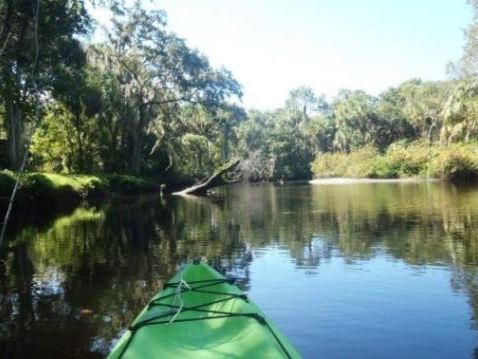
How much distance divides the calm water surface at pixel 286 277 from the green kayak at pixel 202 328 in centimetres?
129

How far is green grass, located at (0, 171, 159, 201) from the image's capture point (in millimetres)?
24656

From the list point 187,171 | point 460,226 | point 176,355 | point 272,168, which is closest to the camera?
point 176,355

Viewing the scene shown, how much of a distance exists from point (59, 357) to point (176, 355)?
2575 millimetres

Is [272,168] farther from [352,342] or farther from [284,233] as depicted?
[352,342]

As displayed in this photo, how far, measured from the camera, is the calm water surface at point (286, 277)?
7.72m

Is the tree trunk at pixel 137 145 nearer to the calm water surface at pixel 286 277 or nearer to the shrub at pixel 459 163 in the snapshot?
the calm water surface at pixel 286 277

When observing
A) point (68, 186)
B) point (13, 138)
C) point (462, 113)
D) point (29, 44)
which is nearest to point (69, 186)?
point (68, 186)

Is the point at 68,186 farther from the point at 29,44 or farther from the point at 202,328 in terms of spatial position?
the point at 202,328

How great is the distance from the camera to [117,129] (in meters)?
45.1

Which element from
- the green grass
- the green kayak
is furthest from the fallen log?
the green kayak

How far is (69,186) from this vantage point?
30.6m

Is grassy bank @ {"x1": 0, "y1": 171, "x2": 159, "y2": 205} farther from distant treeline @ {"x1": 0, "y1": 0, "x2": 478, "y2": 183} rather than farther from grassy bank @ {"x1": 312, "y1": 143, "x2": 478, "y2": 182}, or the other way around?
grassy bank @ {"x1": 312, "y1": 143, "x2": 478, "y2": 182}

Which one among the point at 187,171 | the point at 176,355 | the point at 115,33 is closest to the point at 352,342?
the point at 176,355

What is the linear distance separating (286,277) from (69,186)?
70.2ft
